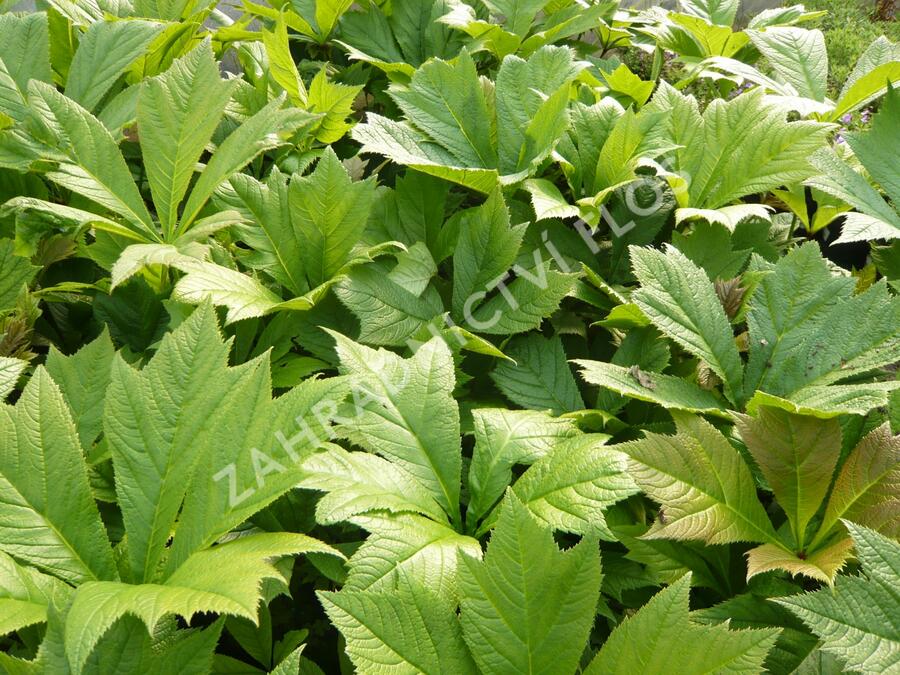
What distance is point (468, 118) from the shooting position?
3.96ft

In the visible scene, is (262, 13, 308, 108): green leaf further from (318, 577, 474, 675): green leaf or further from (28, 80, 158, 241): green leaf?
(318, 577, 474, 675): green leaf

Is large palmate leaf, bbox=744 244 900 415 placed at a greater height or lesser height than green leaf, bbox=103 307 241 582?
greater

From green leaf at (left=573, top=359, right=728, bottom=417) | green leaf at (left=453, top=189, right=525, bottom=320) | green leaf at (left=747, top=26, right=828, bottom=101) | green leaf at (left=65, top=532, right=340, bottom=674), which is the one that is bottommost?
green leaf at (left=65, top=532, right=340, bottom=674)

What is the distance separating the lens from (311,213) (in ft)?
3.45

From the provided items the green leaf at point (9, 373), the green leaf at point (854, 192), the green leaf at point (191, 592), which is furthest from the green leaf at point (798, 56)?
the green leaf at point (9, 373)

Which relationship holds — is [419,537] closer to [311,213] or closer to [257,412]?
[257,412]

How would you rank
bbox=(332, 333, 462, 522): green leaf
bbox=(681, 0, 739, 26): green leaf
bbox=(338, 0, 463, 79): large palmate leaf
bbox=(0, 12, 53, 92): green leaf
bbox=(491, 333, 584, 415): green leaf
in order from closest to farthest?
bbox=(332, 333, 462, 522): green leaf, bbox=(491, 333, 584, 415): green leaf, bbox=(0, 12, 53, 92): green leaf, bbox=(338, 0, 463, 79): large palmate leaf, bbox=(681, 0, 739, 26): green leaf

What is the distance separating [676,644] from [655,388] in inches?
11.9

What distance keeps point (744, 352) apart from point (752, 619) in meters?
0.39

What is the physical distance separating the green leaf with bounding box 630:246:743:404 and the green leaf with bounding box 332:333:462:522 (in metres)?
0.27

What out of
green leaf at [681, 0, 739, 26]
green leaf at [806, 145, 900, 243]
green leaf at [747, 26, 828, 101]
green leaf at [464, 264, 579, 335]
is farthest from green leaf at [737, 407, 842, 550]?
green leaf at [681, 0, 739, 26]

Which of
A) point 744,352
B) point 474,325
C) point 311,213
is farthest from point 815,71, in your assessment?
point 311,213

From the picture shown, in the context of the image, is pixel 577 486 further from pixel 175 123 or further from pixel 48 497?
pixel 175 123

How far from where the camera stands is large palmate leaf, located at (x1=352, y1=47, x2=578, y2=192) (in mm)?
1183
